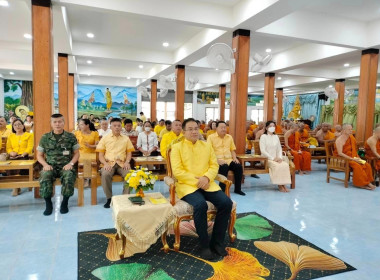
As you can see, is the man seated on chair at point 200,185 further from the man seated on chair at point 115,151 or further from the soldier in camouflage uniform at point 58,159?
the soldier in camouflage uniform at point 58,159

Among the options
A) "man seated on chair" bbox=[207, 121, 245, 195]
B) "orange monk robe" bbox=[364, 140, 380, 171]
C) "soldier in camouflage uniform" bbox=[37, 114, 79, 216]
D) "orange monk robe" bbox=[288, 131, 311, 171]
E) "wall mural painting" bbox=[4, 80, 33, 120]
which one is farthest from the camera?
"wall mural painting" bbox=[4, 80, 33, 120]

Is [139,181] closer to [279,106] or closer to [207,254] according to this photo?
[207,254]

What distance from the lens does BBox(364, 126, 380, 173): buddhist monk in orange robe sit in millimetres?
6094

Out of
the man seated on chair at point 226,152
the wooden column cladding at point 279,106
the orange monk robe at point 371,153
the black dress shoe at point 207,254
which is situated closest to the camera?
the black dress shoe at point 207,254

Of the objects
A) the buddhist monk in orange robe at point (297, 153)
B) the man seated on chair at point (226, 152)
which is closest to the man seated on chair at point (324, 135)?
the buddhist monk in orange robe at point (297, 153)

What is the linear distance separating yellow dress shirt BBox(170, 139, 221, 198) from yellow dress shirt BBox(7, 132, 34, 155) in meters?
3.43

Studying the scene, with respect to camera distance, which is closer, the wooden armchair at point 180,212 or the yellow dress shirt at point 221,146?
the wooden armchair at point 180,212

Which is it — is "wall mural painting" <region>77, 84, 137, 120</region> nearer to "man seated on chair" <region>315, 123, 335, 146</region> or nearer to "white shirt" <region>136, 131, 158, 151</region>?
"man seated on chair" <region>315, 123, 335, 146</region>

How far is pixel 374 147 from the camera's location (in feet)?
20.0

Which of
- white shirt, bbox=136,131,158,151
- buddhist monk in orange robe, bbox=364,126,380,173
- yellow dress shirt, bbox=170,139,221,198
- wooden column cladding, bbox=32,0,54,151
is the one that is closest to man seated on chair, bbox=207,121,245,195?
white shirt, bbox=136,131,158,151

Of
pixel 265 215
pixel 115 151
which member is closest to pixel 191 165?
pixel 265 215

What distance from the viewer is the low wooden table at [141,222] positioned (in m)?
2.74

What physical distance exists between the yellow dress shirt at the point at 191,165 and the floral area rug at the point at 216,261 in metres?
0.65

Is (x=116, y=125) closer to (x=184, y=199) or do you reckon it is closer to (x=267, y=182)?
(x=184, y=199)
